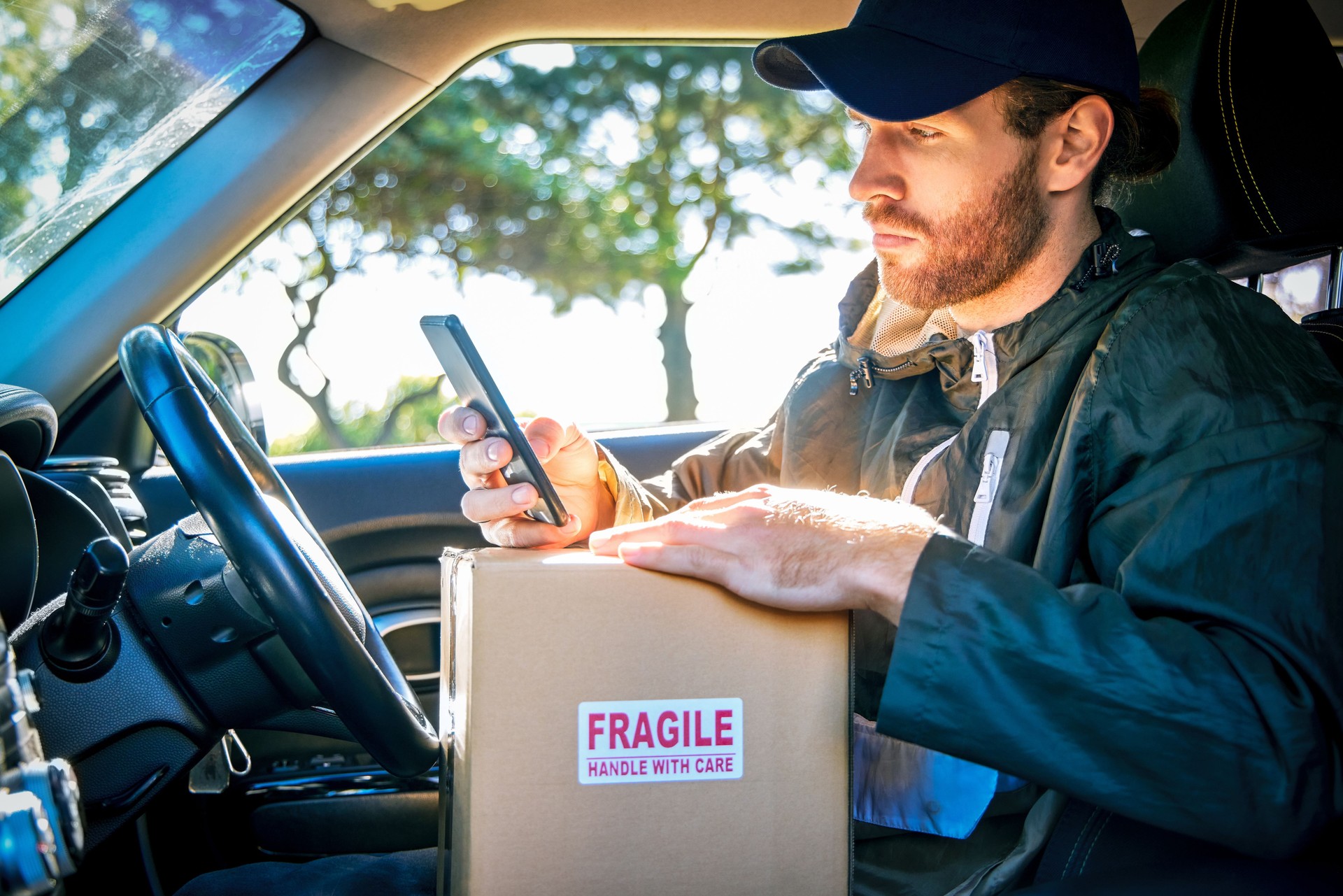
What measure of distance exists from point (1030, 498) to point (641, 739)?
1.70 feet

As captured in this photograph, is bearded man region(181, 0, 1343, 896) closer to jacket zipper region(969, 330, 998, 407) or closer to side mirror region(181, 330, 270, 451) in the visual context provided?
jacket zipper region(969, 330, 998, 407)

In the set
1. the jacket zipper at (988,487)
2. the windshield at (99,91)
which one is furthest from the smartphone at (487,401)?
the windshield at (99,91)

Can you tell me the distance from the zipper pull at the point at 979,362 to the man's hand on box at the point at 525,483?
1.74 feet

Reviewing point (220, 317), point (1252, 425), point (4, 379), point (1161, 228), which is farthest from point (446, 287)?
point (1252, 425)

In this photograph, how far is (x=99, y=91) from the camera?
5.57 feet

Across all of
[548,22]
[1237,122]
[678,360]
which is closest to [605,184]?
[678,360]

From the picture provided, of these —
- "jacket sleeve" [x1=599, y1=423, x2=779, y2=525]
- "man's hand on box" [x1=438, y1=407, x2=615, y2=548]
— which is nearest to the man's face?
"jacket sleeve" [x1=599, y1=423, x2=779, y2=525]

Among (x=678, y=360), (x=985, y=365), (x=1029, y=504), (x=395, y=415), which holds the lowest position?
(x=395, y=415)

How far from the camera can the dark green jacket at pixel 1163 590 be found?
36.2 inches

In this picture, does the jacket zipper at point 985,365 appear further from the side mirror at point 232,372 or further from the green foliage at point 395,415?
the green foliage at point 395,415

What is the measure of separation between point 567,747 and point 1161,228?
104 centimetres

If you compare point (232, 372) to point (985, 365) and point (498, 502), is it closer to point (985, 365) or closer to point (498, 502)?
point (498, 502)

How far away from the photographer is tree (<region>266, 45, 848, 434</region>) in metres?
6.02

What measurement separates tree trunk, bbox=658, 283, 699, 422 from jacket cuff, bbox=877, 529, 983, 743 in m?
5.40
